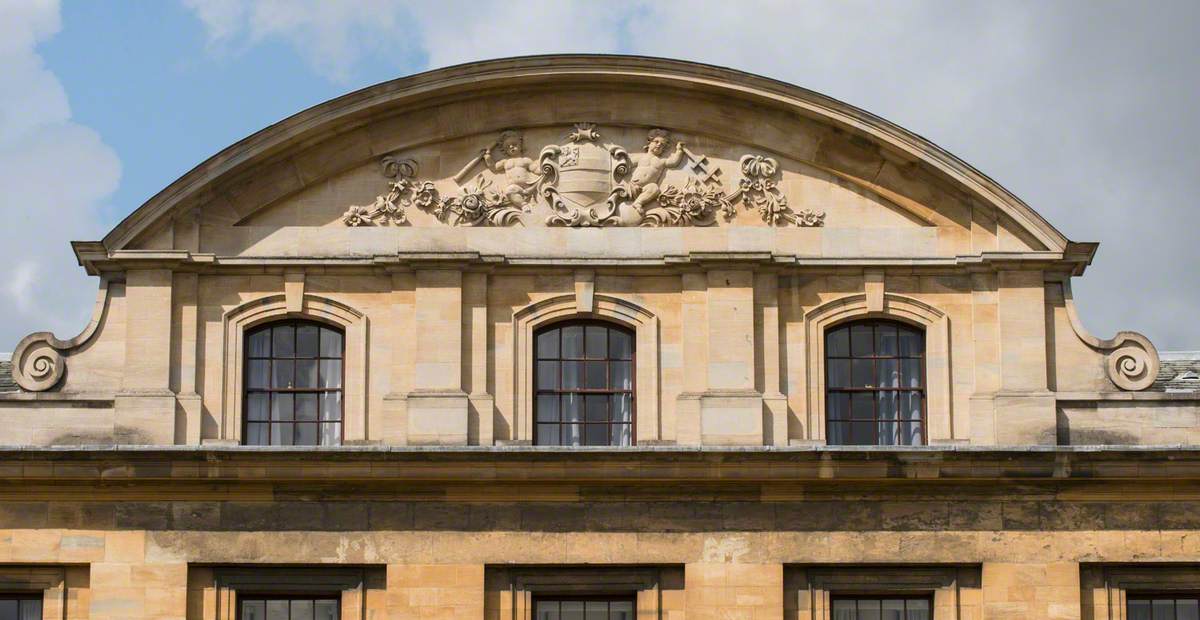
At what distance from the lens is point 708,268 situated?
4109 centimetres

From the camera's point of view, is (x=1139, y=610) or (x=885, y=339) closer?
(x=1139, y=610)

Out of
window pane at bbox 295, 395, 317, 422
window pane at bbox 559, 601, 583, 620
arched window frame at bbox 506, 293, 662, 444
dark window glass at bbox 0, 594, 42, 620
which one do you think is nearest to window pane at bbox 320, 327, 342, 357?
window pane at bbox 295, 395, 317, 422

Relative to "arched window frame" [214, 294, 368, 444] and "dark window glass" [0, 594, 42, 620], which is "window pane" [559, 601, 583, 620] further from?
"dark window glass" [0, 594, 42, 620]

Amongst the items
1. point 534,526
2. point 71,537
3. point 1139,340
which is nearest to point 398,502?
point 534,526

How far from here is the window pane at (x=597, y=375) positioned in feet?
135

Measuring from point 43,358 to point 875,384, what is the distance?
36.6 ft

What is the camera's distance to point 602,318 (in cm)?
4125

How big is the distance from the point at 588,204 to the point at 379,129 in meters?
3.02

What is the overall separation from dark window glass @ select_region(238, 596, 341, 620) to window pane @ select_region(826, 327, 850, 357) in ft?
24.7

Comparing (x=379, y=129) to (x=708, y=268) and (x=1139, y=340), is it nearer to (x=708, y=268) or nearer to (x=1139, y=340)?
(x=708, y=268)

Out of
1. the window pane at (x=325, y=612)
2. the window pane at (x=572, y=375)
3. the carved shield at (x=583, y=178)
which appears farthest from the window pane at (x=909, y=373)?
the window pane at (x=325, y=612)

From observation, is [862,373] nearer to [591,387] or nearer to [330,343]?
[591,387]

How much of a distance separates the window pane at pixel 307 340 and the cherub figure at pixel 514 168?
318 centimetres

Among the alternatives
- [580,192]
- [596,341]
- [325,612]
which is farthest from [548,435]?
[325,612]
